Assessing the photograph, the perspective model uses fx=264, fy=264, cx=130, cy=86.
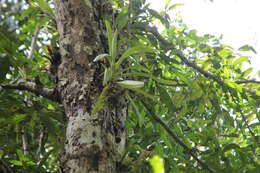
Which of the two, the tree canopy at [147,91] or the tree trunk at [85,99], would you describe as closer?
the tree trunk at [85,99]

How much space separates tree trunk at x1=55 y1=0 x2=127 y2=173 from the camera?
2.42ft

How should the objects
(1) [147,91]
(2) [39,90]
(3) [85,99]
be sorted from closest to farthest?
(3) [85,99] < (2) [39,90] < (1) [147,91]

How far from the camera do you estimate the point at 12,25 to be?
1.22 metres

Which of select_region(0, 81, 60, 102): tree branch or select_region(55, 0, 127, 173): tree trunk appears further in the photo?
select_region(0, 81, 60, 102): tree branch

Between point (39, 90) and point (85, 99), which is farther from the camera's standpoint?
point (39, 90)

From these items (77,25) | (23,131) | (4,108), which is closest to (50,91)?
(77,25)

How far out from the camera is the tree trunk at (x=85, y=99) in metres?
0.74

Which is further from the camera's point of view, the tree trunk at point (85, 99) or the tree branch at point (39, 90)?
the tree branch at point (39, 90)

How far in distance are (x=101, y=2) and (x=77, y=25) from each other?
0.75 ft

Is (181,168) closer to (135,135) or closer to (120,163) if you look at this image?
(135,135)

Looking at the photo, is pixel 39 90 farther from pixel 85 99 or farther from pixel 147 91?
pixel 147 91

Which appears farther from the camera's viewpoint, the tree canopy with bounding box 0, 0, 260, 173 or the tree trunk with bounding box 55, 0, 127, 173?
the tree canopy with bounding box 0, 0, 260, 173

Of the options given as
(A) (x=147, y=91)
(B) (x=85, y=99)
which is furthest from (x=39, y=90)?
(A) (x=147, y=91)

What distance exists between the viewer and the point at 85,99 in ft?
2.70
